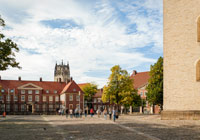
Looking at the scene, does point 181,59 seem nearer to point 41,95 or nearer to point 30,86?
point 30,86

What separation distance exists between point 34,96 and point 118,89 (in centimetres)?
3995

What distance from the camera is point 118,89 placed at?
5034cm

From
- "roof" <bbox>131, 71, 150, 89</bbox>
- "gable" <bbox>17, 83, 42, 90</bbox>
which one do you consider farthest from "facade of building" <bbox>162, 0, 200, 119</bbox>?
"gable" <bbox>17, 83, 42, 90</bbox>

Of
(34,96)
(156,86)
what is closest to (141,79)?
(34,96)

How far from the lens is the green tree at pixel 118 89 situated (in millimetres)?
49625

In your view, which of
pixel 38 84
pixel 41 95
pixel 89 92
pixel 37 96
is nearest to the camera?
pixel 37 96

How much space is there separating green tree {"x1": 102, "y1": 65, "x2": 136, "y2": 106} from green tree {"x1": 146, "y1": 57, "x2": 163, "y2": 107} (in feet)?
21.1

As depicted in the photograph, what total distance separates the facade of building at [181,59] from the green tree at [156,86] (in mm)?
13923

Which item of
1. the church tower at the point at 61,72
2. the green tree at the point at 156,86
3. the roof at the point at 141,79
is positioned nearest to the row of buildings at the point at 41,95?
the roof at the point at 141,79

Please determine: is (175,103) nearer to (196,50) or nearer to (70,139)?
(196,50)

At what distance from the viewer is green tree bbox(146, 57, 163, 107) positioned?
4275 centimetres

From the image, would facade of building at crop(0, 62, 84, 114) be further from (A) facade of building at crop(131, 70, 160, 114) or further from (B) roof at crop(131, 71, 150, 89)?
(A) facade of building at crop(131, 70, 160, 114)

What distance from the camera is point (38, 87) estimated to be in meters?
82.3

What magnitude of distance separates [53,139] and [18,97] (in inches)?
2698
